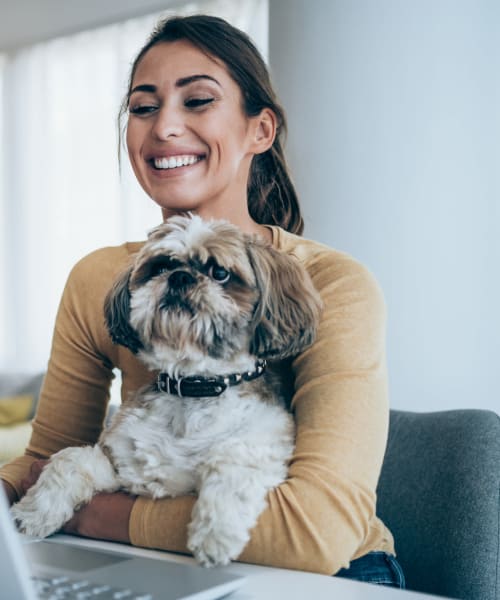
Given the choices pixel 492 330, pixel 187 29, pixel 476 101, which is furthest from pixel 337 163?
pixel 187 29

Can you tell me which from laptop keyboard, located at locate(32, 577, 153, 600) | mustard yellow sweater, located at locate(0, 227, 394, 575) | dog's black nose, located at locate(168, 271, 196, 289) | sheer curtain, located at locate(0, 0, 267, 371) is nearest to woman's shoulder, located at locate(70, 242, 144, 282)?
mustard yellow sweater, located at locate(0, 227, 394, 575)

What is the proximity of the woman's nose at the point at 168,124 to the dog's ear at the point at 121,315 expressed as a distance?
1.10 ft

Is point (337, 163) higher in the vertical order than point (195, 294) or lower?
higher

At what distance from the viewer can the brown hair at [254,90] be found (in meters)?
1.68

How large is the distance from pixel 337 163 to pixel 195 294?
2616 mm

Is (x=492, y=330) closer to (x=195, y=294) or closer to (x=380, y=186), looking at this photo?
(x=380, y=186)

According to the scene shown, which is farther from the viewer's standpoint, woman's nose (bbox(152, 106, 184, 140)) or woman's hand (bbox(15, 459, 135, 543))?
woman's nose (bbox(152, 106, 184, 140))

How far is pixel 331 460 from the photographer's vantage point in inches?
47.5

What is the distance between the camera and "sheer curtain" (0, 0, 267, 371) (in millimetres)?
6695

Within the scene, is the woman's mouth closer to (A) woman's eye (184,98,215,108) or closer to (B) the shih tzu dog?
(A) woman's eye (184,98,215,108)

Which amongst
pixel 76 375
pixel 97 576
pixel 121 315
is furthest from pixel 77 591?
pixel 76 375

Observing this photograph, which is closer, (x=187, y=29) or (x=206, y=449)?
(x=206, y=449)

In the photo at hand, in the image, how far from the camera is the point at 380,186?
3.64m

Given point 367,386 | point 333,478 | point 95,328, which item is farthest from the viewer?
point 95,328
